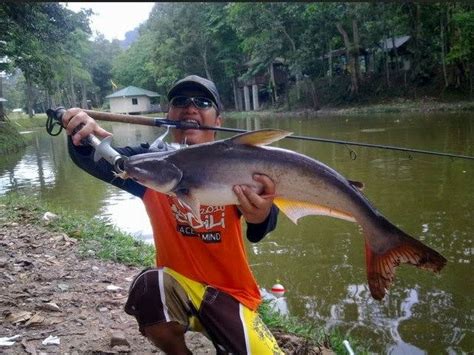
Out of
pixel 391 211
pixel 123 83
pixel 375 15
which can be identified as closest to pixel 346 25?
pixel 375 15

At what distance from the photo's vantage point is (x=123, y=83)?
69.0 metres

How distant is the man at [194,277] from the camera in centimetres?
267

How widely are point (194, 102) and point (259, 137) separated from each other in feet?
3.35

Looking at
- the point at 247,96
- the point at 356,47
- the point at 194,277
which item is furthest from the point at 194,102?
the point at 247,96

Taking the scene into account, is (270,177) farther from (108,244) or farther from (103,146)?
(108,244)

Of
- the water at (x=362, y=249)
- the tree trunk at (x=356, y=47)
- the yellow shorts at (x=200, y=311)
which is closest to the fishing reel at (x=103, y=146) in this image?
the yellow shorts at (x=200, y=311)

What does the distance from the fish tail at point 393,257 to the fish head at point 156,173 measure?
103 cm

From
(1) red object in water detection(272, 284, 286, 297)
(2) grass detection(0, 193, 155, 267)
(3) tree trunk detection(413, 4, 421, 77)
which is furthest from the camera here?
(3) tree trunk detection(413, 4, 421, 77)

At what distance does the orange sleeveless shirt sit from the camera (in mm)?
2785

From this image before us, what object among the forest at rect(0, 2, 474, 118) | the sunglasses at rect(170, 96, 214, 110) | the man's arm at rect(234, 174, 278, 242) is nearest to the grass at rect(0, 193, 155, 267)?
the sunglasses at rect(170, 96, 214, 110)

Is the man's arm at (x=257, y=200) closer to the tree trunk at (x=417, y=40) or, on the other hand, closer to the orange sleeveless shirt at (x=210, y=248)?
the orange sleeveless shirt at (x=210, y=248)

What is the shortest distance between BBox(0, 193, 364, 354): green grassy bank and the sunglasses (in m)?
1.87

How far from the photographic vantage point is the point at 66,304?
394 centimetres

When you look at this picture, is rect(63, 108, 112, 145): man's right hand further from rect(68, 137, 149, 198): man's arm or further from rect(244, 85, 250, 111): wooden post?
rect(244, 85, 250, 111): wooden post
